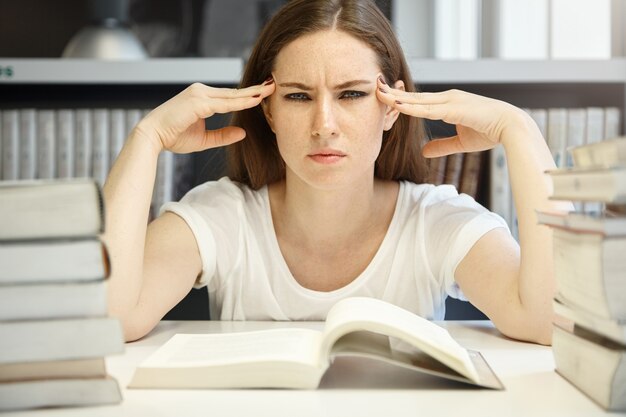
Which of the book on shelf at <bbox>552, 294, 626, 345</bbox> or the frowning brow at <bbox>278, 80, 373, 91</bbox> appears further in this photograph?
the frowning brow at <bbox>278, 80, 373, 91</bbox>

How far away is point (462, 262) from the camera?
1438 mm

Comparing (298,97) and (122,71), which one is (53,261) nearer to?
(298,97)

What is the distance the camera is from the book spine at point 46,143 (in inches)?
95.7

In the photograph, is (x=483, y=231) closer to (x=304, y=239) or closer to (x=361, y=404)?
(x=304, y=239)

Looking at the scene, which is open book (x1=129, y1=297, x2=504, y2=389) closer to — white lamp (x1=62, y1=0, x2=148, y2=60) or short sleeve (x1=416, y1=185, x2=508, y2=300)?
short sleeve (x1=416, y1=185, x2=508, y2=300)

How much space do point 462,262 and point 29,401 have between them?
2.86ft

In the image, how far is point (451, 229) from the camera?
1.48 m

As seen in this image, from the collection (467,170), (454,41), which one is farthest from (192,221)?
(454,41)

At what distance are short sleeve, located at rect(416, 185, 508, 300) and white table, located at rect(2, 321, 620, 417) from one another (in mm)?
462

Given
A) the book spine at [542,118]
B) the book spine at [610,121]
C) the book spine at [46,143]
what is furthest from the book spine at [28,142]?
the book spine at [610,121]

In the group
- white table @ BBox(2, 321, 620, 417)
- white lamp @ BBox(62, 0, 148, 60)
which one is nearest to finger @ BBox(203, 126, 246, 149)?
white table @ BBox(2, 321, 620, 417)

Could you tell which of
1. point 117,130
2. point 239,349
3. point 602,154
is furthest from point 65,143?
point 602,154

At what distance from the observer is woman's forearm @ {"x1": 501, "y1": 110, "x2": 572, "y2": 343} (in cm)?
125

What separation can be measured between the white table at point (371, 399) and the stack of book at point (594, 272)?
3 cm
